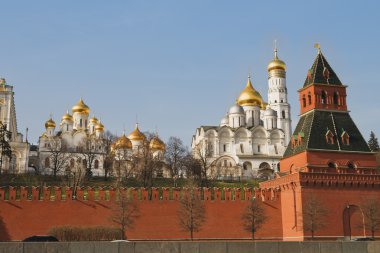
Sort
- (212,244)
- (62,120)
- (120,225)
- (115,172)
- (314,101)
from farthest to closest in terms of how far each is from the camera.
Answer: (62,120) → (115,172) → (314,101) → (120,225) → (212,244)

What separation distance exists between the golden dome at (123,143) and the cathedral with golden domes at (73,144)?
314 cm

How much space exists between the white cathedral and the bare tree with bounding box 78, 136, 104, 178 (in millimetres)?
13339

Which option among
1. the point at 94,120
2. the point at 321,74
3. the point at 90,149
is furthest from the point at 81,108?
the point at 321,74

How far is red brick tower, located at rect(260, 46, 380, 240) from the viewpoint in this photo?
33.1m

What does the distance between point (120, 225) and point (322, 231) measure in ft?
40.4

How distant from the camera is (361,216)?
33781 millimetres

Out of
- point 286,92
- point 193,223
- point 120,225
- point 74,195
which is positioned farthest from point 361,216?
point 286,92

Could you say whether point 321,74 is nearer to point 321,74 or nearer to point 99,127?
point 321,74

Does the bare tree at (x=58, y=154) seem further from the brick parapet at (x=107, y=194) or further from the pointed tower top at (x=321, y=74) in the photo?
the pointed tower top at (x=321, y=74)

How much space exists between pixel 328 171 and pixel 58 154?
44.3 metres

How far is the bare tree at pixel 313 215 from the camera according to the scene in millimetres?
32125

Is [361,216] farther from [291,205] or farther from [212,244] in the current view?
[212,244]

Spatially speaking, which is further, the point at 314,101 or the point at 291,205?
the point at 314,101

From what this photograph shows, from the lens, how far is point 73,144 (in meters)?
78.6
